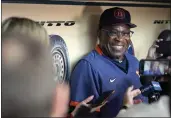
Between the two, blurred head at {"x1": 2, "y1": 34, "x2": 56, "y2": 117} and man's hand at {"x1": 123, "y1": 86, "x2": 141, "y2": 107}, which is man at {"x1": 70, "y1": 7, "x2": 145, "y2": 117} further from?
blurred head at {"x1": 2, "y1": 34, "x2": 56, "y2": 117}

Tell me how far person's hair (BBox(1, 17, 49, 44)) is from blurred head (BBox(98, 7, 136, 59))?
0.43 metres

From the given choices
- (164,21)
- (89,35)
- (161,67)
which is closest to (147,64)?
(161,67)

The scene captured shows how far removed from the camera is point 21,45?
29.9 inches

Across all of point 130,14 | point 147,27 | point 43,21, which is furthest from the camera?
point 147,27

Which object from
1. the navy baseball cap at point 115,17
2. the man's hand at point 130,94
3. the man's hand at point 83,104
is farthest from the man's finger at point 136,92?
the navy baseball cap at point 115,17

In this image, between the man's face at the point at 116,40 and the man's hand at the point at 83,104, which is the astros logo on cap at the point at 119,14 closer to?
the man's face at the point at 116,40

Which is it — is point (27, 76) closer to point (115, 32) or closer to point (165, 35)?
point (115, 32)

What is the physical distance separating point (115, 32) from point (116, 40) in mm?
28

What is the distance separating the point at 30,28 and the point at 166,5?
685 mm

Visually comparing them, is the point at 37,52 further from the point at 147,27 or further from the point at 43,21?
the point at 147,27

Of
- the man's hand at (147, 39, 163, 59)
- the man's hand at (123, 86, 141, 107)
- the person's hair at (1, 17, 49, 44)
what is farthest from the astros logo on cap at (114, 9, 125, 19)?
the person's hair at (1, 17, 49, 44)

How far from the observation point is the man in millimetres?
1132

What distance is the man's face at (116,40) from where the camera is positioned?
122cm

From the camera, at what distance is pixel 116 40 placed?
122 cm
